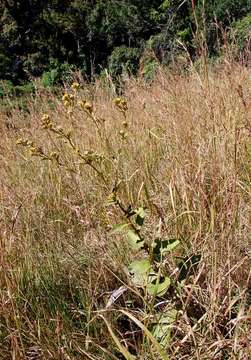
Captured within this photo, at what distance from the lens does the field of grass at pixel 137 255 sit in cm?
119

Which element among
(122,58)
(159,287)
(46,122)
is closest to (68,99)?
(46,122)

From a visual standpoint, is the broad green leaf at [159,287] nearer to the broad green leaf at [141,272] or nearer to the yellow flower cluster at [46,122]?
the broad green leaf at [141,272]

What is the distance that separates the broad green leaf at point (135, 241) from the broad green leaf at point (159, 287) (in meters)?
0.09

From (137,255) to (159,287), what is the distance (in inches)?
12.3

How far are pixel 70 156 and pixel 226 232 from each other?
132 cm

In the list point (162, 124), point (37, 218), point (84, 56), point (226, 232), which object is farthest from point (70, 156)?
point (84, 56)

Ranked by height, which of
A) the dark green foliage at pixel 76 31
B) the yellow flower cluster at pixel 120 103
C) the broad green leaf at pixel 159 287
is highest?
the yellow flower cluster at pixel 120 103

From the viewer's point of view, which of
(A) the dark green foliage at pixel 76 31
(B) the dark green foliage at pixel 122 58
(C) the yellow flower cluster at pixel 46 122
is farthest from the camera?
(A) the dark green foliage at pixel 76 31

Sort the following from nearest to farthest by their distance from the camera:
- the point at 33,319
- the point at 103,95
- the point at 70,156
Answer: the point at 33,319
the point at 70,156
the point at 103,95

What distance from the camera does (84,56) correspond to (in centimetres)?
1078

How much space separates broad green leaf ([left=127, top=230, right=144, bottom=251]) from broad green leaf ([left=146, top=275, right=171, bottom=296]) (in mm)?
94

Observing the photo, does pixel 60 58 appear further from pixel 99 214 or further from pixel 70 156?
pixel 99 214

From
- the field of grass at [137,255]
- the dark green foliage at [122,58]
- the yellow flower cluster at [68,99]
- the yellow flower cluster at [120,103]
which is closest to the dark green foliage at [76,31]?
the dark green foliage at [122,58]

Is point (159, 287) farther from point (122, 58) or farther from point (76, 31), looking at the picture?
point (76, 31)
